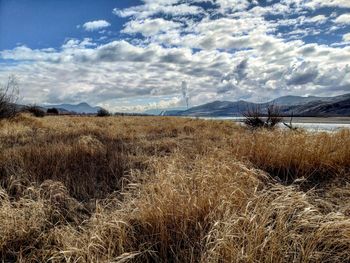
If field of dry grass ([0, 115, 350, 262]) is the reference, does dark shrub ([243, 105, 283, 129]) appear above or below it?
above

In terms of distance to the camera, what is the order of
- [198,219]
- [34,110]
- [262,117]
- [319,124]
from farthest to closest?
1. [34,110]
2. [319,124]
3. [262,117]
4. [198,219]

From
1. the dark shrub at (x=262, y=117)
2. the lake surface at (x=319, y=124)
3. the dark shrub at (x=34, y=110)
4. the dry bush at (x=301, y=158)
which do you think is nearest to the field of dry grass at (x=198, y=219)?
the dry bush at (x=301, y=158)

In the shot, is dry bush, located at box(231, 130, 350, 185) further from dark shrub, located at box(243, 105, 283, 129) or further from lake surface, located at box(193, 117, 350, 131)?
dark shrub, located at box(243, 105, 283, 129)

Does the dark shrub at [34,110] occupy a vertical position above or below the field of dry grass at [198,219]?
above

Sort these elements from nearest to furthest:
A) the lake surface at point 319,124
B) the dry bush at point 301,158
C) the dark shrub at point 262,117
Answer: the dry bush at point 301,158 → the lake surface at point 319,124 → the dark shrub at point 262,117

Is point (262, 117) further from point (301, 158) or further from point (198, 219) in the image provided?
point (198, 219)

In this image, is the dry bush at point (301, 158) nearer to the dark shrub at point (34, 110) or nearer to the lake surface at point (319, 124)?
the lake surface at point (319, 124)

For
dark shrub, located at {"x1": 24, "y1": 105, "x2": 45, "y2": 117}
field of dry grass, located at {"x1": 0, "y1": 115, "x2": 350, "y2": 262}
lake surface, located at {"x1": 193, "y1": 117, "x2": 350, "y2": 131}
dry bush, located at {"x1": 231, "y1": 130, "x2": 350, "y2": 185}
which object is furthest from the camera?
dark shrub, located at {"x1": 24, "y1": 105, "x2": 45, "y2": 117}

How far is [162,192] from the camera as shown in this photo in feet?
12.1

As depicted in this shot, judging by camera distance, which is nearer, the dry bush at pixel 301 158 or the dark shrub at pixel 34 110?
the dry bush at pixel 301 158

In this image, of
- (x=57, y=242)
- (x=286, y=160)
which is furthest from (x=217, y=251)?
(x=286, y=160)

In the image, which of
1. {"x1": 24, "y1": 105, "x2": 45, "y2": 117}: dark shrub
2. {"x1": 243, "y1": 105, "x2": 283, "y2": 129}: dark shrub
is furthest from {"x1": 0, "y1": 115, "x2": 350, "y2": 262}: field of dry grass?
{"x1": 24, "y1": 105, "x2": 45, "y2": 117}: dark shrub

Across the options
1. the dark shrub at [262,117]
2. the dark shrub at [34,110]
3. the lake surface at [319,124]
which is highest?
the dark shrub at [34,110]

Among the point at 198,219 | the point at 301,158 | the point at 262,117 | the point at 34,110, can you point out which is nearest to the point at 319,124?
the point at 262,117
